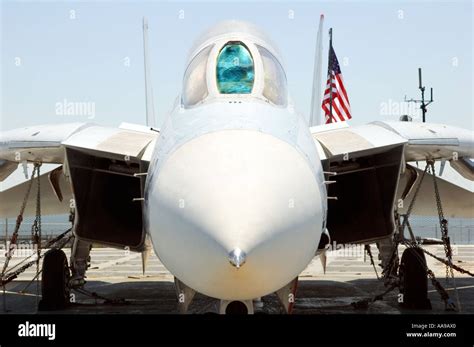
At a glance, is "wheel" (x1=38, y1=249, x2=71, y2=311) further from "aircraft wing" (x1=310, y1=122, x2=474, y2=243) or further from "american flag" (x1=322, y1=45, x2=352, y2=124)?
"american flag" (x1=322, y1=45, x2=352, y2=124)

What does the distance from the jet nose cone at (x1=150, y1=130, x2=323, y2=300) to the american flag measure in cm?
1192

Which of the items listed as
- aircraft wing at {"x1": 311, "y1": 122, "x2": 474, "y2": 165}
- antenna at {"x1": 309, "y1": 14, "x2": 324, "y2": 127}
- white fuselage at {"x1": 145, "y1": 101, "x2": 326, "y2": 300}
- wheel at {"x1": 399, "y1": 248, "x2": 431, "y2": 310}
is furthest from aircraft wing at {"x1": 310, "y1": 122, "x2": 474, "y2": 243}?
antenna at {"x1": 309, "y1": 14, "x2": 324, "y2": 127}

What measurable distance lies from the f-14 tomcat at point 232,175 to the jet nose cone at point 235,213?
10 mm

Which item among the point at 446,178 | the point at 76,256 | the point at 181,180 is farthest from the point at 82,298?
the point at 181,180

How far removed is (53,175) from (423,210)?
7771mm

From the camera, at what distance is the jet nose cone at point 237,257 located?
420cm

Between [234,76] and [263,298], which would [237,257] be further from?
[263,298]

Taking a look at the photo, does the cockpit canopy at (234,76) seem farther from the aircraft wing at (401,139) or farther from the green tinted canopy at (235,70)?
the aircraft wing at (401,139)

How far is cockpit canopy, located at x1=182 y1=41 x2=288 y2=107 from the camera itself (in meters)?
6.23

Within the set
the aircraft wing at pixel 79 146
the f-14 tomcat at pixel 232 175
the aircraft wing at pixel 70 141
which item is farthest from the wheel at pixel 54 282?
the aircraft wing at pixel 70 141

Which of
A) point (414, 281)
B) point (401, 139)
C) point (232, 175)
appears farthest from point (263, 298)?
point (232, 175)

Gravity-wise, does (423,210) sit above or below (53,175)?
below
